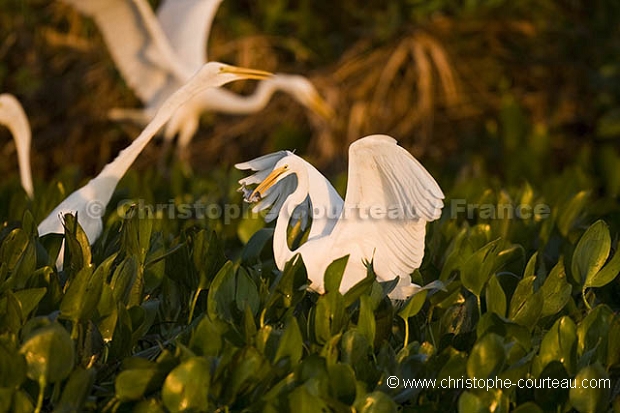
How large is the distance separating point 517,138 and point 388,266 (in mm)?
4512

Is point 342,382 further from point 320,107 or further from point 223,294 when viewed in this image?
point 320,107

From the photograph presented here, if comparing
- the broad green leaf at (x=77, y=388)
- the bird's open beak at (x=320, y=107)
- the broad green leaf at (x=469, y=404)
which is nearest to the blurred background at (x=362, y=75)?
the bird's open beak at (x=320, y=107)

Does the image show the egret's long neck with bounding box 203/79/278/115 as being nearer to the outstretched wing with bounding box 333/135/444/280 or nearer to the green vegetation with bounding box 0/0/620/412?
the green vegetation with bounding box 0/0/620/412

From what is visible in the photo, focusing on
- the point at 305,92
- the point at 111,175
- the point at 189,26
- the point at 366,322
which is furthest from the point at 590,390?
the point at 189,26

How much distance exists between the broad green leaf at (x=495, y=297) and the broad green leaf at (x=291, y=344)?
570 millimetres

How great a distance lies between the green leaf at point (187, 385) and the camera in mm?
2068

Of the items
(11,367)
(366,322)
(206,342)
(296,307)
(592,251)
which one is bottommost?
(296,307)

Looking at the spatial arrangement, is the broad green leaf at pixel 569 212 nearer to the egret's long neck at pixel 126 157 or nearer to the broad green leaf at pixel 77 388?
the egret's long neck at pixel 126 157

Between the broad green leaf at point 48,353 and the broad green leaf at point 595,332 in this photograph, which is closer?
the broad green leaf at point 48,353

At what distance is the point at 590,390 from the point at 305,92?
18.7ft

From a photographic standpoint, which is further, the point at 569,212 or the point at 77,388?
the point at 569,212

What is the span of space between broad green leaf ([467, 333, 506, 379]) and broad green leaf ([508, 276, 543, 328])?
423mm

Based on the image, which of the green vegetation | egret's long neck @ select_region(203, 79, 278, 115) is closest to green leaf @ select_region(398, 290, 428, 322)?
the green vegetation

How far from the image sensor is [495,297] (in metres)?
2.62
